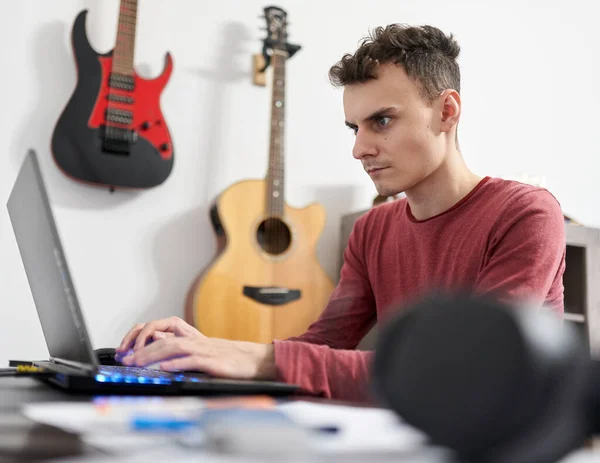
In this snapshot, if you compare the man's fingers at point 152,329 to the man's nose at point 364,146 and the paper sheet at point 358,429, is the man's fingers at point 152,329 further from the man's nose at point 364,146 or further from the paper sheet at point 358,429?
the man's nose at point 364,146

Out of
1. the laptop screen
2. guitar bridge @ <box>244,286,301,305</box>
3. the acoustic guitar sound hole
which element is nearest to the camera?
the laptop screen

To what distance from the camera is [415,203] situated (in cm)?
151

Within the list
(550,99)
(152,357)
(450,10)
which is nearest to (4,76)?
(152,357)

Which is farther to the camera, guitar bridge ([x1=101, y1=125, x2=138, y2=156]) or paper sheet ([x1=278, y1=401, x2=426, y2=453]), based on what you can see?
guitar bridge ([x1=101, y1=125, x2=138, y2=156])

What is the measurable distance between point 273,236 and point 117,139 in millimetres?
591

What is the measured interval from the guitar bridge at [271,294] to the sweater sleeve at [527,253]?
38.4 inches

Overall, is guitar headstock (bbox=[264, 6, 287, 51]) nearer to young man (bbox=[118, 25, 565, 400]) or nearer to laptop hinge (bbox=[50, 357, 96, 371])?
young man (bbox=[118, 25, 565, 400])

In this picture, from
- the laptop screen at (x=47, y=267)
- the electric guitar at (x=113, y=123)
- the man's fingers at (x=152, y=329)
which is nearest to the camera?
the laptop screen at (x=47, y=267)

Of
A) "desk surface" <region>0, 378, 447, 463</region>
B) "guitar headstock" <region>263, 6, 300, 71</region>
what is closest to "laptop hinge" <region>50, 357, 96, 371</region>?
"desk surface" <region>0, 378, 447, 463</region>

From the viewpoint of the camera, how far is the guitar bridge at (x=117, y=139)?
2.01 metres

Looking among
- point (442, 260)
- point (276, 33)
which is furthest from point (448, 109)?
point (276, 33)

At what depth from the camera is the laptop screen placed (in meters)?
0.62

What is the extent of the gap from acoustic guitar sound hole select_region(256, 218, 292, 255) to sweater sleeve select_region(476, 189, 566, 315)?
1039 millimetres

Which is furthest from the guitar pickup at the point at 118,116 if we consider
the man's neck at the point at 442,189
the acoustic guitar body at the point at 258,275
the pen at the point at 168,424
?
the pen at the point at 168,424
